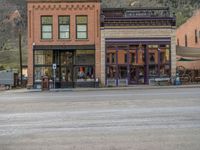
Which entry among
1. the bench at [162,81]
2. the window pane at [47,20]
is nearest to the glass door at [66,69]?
the window pane at [47,20]

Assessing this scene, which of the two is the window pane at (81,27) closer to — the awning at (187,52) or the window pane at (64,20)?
the window pane at (64,20)

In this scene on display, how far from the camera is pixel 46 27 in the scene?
170 feet

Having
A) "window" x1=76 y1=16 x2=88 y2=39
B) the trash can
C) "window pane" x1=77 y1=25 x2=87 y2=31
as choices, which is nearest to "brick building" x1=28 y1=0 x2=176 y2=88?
"window" x1=76 y1=16 x2=88 y2=39

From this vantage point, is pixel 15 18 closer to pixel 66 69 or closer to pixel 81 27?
pixel 81 27

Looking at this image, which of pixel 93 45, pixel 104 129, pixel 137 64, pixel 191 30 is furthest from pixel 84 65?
pixel 104 129

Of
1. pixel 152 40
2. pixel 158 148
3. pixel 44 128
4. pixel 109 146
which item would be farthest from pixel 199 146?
pixel 152 40

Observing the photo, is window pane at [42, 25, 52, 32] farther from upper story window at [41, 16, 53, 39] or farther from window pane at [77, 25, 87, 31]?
window pane at [77, 25, 87, 31]

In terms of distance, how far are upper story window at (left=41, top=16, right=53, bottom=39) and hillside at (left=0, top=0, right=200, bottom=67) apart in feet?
136

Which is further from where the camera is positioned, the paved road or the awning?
the awning

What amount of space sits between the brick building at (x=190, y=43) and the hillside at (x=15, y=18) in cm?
1960

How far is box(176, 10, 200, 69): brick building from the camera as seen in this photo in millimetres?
57344

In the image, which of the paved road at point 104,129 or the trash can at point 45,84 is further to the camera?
the trash can at point 45,84

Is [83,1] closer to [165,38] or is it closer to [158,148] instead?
[165,38]

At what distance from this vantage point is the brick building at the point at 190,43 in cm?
5734
